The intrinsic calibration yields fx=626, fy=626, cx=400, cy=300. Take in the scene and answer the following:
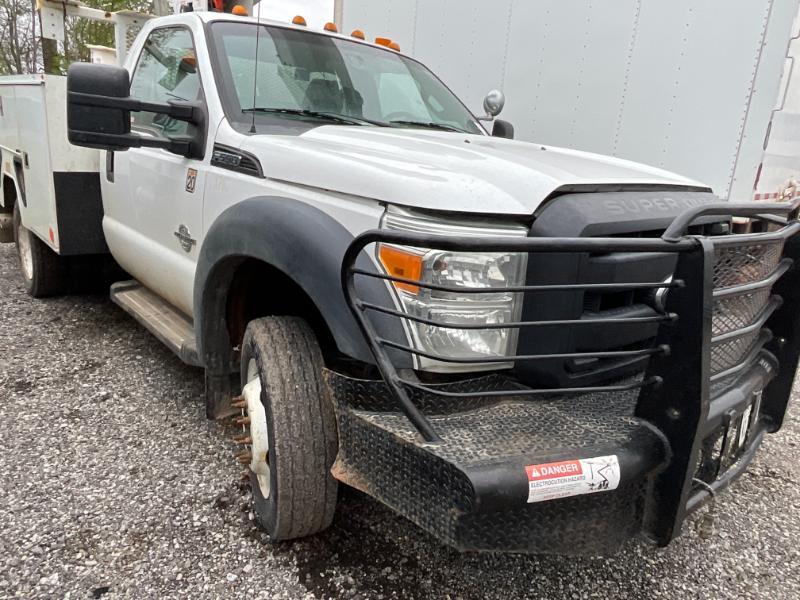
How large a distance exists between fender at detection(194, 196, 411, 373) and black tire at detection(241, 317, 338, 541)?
30cm

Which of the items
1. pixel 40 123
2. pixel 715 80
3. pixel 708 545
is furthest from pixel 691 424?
pixel 40 123

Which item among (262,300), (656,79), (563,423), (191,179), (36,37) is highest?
(36,37)

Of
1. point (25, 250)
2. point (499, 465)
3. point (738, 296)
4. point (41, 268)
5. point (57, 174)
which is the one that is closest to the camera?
point (499, 465)

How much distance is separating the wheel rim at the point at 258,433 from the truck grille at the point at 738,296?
59.8 inches

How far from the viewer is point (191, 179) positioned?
286 cm

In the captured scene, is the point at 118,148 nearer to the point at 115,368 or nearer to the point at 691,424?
the point at 115,368

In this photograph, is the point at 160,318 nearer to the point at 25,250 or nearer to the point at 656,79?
the point at 25,250

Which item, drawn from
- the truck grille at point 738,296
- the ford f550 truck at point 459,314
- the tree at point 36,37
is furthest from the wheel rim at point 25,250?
the tree at point 36,37

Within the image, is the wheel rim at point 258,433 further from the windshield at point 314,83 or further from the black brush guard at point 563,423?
the windshield at point 314,83

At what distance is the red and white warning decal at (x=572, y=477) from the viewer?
151 centimetres

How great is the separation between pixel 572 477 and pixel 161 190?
251 cm

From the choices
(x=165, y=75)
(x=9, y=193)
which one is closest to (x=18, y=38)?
(x=9, y=193)

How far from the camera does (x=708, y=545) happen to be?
103 inches

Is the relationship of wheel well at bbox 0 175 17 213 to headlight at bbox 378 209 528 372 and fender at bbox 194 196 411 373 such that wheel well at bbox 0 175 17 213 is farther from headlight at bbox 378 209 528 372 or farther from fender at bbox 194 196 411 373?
headlight at bbox 378 209 528 372
